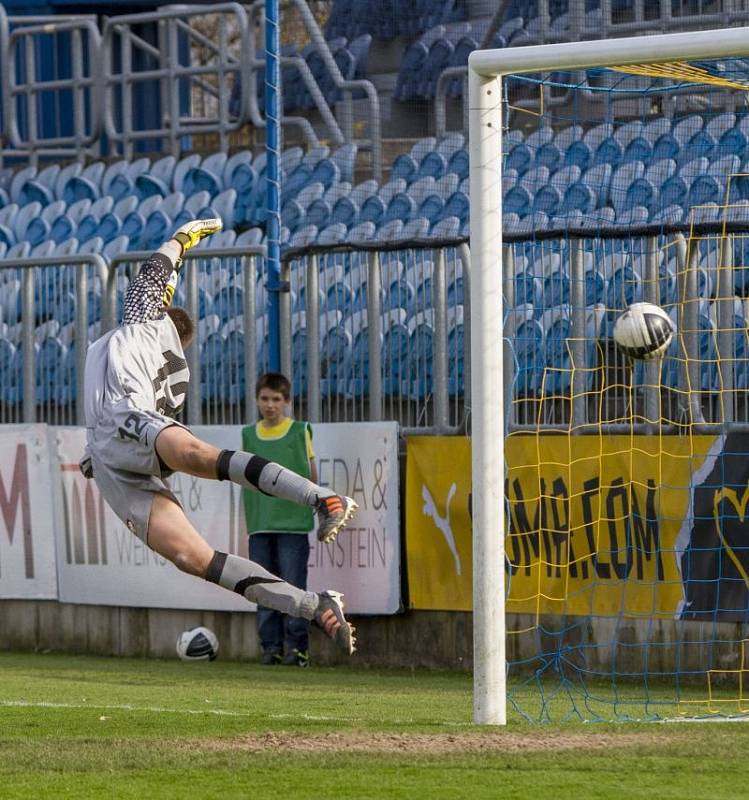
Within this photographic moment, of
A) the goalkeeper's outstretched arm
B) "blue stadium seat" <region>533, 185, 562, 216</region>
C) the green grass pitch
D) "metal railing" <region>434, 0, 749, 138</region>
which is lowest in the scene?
the green grass pitch

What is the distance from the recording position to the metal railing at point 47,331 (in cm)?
1255

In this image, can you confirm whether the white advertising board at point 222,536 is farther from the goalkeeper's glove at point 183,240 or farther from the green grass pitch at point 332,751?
the goalkeeper's glove at point 183,240

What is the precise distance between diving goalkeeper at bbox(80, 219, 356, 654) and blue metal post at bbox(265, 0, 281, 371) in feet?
12.0

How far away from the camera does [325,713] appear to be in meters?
8.03

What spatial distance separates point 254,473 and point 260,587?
1.64 ft

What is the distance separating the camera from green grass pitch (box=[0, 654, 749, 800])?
225 inches

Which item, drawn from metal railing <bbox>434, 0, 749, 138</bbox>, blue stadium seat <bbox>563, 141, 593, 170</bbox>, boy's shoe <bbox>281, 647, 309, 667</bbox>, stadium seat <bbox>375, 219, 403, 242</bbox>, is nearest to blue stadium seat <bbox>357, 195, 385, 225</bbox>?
stadium seat <bbox>375, 219, 403, 242</bbox>

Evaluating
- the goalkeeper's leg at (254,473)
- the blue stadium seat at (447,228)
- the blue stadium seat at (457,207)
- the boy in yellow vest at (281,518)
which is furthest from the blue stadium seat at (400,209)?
the goalkeeper's leg at (254,473)

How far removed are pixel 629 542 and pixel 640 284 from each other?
153 cm

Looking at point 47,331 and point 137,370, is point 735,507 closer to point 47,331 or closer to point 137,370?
point 137,370

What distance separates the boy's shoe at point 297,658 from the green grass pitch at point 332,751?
2.06 metres

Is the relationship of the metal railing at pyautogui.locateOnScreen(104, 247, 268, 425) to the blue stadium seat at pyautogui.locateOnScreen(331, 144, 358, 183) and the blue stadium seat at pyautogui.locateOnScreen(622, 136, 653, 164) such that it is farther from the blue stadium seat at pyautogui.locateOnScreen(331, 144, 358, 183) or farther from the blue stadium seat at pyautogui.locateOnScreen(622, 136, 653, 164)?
the blue stadium seat at pyautogui.locateOnScreen(331, 144, 358, 183)

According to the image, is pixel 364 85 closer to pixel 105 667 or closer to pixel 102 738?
pixel 105 667

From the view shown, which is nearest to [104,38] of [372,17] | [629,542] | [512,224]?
[372,17]
